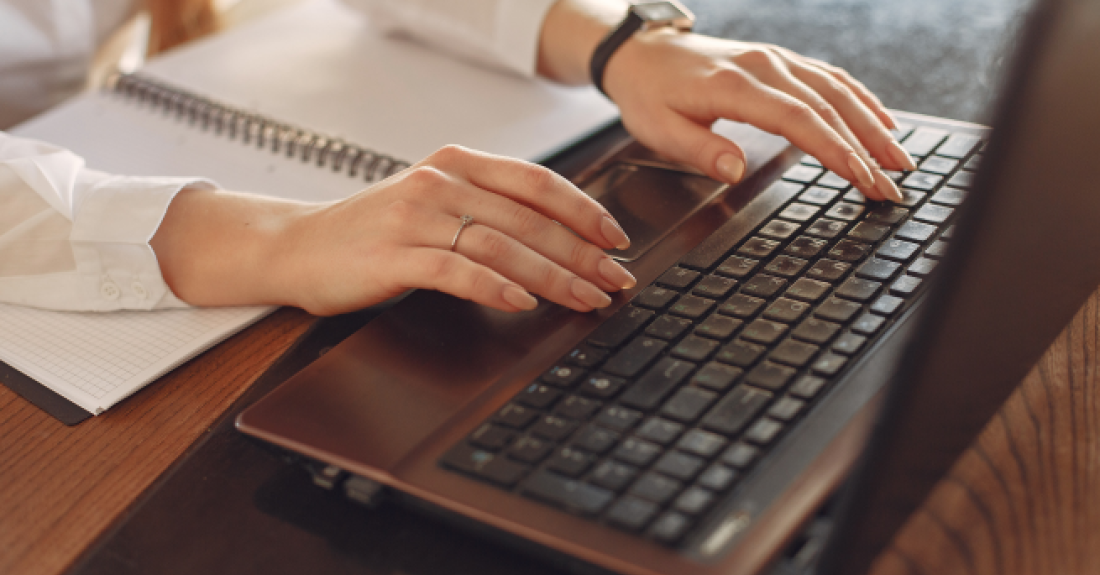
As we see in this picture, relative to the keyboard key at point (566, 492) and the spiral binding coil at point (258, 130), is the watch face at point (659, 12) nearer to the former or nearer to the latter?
the spiral binding coil at point (258, 130)

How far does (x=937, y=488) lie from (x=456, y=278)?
0.27 meters

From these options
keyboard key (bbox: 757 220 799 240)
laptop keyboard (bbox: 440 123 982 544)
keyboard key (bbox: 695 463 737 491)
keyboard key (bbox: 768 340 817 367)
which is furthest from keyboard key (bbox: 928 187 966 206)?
keyboard key (bbox: 695 463 737 491)

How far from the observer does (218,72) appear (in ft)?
2.80

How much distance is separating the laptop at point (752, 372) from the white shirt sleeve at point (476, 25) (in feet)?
1.11

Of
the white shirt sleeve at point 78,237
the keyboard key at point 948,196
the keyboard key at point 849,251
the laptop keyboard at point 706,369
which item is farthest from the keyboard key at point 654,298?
the white shirt sleeve at point 78,237

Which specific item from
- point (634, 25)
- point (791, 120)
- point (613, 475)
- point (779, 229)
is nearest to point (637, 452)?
point (613, 475)

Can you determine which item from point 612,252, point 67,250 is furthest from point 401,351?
point 67,250

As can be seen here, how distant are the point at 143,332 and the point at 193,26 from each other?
2.35ft

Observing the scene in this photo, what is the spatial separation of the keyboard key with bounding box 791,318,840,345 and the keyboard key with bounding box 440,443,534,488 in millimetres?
162

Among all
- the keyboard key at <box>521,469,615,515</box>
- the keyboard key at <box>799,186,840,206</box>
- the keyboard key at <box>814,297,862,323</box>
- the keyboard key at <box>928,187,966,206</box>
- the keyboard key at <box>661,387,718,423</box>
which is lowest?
the keyboard key at <box>521,469,615,515</box>

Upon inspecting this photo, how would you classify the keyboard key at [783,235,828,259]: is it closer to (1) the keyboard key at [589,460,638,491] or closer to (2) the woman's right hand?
(2) the woman's right hand

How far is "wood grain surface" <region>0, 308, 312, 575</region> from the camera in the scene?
1.32ft

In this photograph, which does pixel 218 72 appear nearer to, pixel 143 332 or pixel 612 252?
pixel 143 332

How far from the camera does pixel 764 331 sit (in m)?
0.43
